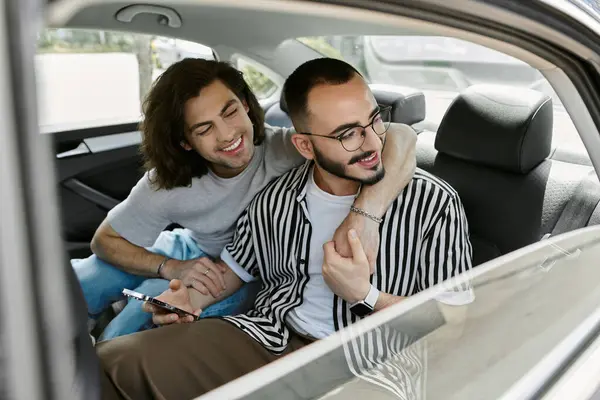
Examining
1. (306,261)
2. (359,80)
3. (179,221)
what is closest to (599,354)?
(306,261)

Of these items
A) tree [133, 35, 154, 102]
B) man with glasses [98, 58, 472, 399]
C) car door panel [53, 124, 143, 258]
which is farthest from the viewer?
car door panel [53, 124, 143, 258]

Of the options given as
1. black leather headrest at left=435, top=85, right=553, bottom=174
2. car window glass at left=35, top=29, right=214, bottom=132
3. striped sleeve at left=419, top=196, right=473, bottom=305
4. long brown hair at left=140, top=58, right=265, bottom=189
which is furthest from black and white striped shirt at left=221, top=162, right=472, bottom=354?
car window glass at left=35, top=29, right=214, bottom=132

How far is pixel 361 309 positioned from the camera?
132 centimetres

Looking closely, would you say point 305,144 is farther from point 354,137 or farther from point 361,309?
point 361,309

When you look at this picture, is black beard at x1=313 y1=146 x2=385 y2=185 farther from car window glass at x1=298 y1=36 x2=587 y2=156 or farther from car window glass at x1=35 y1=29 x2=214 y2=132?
car window glass at x1=35 y1=29 x2=214 y2=132

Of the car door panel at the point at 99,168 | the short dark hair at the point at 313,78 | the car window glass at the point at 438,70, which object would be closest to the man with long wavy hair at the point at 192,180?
the short dark hair at the point at 313,78

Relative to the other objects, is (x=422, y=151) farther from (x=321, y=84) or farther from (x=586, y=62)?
(x=586, y=62)

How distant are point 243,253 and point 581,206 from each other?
1.01 metres

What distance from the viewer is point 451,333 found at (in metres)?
1.05

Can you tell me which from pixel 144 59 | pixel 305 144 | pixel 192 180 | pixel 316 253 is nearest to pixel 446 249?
pixel 316 253

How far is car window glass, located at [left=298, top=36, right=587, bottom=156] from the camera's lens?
1.58 metres

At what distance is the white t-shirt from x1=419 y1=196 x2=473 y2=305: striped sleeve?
24 cm

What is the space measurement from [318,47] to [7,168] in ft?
6.83

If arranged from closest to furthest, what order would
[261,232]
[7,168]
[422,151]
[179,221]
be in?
1. [7,168]
2. [261,232]
3. [179,221]
4. [422,151]
